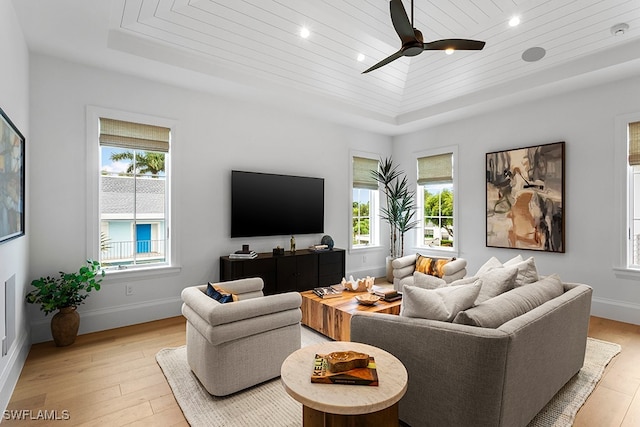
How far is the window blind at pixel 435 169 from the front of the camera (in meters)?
5.65

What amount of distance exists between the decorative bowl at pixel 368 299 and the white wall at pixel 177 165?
1.96m

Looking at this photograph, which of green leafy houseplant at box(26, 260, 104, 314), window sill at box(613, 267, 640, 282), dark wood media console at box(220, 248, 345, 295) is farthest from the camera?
dark wood media console at box(220, 248, 345, 295)

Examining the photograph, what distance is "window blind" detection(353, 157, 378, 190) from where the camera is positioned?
5996 mm

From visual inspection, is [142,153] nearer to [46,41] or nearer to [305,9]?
[46,41]

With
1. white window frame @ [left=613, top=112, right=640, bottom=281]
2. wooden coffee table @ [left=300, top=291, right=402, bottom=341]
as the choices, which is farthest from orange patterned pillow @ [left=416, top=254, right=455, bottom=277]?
white window frame @ [left=613, top=112, right=640, bottom=281]

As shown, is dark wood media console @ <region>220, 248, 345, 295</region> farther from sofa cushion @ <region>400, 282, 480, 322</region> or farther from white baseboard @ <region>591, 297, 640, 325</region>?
white baseboard @ <region>591, 297, 640, 325</region>

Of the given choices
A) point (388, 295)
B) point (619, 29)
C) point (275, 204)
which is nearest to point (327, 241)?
point (275, 204)

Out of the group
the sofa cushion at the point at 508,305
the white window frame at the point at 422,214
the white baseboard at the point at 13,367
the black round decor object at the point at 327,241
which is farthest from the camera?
the white window frame at the point at 422,214

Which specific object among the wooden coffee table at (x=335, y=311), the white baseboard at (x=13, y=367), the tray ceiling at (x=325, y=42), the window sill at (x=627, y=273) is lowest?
the white baseboard at (x=13, y=367)

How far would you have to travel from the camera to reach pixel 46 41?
10.00 ft

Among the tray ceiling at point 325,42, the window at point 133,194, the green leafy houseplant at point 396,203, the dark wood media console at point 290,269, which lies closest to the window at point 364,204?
the green leafy houseplant at point 396,203

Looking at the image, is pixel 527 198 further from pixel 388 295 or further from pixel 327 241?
pixel 327 241

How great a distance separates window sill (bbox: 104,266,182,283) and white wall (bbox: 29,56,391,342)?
6cm

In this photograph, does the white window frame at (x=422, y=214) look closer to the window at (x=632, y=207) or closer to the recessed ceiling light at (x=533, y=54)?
the recessed ceiling light at (x=533, y=54)
